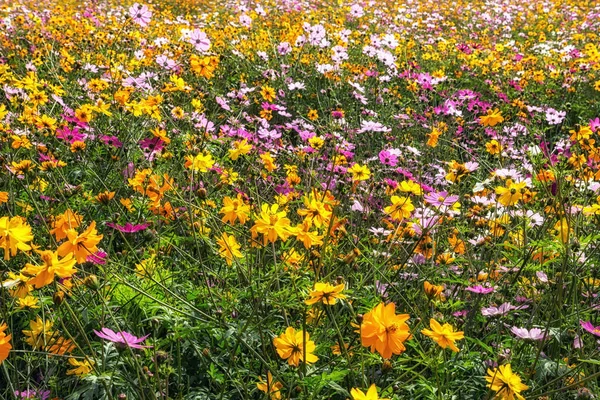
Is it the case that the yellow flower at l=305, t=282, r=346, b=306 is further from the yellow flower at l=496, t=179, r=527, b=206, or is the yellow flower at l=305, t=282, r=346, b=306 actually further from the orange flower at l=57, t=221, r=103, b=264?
the yellow flower at l=496, t=179, r=527, b=206

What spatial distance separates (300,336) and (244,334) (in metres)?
0.29

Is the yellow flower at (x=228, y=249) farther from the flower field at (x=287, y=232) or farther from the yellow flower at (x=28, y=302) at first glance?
the yellow flower at (x=28, y=302)

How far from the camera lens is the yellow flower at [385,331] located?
3.25 feet

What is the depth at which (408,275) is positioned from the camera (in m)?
1.90

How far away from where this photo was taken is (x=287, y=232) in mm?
1287

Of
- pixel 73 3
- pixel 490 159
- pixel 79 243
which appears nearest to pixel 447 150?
pixel 490 159

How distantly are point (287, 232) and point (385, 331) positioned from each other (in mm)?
375

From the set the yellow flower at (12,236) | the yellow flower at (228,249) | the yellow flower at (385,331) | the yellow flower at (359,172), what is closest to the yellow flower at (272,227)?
the yellow flower at (228,249)

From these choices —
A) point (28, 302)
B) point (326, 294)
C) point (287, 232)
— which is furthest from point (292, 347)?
point (28, 302)

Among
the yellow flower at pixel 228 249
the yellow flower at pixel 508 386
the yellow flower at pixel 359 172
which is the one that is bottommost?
the yellow flower at pixel 359 172

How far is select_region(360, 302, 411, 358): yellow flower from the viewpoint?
Result: 99 centimetres

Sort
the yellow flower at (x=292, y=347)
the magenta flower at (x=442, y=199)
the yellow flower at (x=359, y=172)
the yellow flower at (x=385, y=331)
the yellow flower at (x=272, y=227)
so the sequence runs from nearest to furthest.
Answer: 1. the yellow flower at (x=385, y=331)
2. the yellow flower at (x=292, y=347)
3. the yellow flower at (x=272, y=227)
4. the magenta flower at (x=442, y=199)
5. the yellow flower at (x=359, y=172)

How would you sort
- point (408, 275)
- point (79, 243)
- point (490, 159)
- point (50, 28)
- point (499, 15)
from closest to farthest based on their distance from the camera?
point (79, 243) → point (408, 275) → point (490, 159) → point (50, 28) → point (499, 15)

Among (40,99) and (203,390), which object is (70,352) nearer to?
(203,390)
